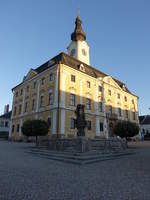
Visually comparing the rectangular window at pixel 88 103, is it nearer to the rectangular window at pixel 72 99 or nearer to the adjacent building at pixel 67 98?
the adjacent building at pixel 67 98

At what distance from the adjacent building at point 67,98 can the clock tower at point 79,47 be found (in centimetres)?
31

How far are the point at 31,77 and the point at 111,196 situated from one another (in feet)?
101

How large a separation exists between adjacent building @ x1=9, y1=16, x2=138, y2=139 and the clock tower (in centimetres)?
31

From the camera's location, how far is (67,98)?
83.6 ft

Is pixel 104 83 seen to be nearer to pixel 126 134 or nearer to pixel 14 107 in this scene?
pixel 126 134

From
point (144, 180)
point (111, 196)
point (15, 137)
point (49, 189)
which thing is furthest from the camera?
point (15, 137)

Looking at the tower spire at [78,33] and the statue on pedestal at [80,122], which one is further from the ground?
the tower spire at [78,33]

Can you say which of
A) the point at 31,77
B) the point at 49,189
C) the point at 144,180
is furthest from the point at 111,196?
the point at 31,77

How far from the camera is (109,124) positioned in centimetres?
3225

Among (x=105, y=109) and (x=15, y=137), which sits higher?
(x=105, y=109)

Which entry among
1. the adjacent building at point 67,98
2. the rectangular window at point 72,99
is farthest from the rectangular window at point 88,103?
the rectangular window at point 72,99

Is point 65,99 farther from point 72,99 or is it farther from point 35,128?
point 35,128

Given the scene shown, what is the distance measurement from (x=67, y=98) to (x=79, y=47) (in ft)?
66.5

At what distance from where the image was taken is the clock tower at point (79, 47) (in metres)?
40.2
